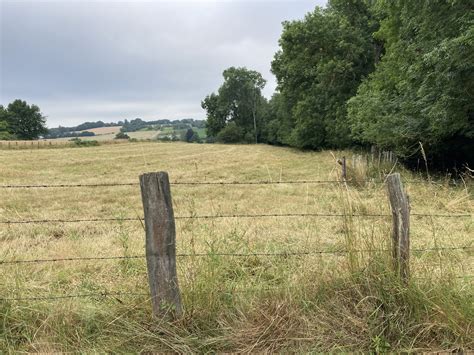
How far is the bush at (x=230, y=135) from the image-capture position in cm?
6638

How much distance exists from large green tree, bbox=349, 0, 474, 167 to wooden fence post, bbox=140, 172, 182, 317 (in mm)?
9176

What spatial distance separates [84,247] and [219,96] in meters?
68.3

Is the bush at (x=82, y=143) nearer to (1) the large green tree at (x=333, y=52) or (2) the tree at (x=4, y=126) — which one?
(2) the tree at (x=4, y=126)

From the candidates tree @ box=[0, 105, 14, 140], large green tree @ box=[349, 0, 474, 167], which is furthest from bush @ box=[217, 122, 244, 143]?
large green tree @ box=[349, 0, 474, 167]

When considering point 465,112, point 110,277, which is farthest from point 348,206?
point 465,112

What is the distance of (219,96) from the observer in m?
71.3

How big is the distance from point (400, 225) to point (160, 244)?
6.38 ft

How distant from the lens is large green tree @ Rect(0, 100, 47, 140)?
77.1m

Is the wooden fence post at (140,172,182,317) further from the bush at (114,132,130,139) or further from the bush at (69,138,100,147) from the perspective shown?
the bush at (69,138,100,147)

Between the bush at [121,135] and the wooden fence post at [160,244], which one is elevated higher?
the bush at [121,135]

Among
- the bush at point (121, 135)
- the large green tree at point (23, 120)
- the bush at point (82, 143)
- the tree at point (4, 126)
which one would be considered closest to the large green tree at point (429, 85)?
the bush at point (121, 135)

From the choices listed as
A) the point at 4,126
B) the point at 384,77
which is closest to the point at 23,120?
the point at 4,126

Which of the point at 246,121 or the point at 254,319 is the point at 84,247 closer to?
the point at 254,319

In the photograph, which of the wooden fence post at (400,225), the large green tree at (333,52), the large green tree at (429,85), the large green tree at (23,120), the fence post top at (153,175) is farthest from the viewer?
the large green tree at (23,120)
